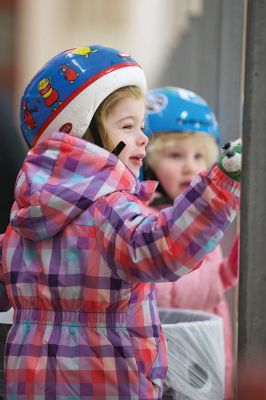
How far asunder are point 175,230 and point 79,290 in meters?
0.40

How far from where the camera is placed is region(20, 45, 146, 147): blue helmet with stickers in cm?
305

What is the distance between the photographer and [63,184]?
2867mm

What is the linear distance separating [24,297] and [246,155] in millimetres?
817

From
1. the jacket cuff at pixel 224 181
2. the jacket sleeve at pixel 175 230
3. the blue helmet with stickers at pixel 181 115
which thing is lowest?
the blue helmet with stickers at pixel 181 115

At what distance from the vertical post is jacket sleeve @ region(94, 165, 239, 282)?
0.33ft

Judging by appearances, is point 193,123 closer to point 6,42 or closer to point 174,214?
point 174,214

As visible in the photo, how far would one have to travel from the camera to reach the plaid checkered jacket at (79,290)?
2844 mm

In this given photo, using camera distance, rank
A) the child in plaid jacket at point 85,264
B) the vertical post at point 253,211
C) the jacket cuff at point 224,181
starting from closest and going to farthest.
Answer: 1. the vertical post at point 253,211
2. the jacket cuff at point 224,181
3. the child in plaid jacket at point 85,264

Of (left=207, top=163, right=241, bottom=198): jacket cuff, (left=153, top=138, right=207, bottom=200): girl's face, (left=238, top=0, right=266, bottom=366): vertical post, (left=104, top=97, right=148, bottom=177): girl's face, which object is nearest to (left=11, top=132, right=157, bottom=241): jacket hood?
(left=104, top=97, right=148, bottom=177): girl's face

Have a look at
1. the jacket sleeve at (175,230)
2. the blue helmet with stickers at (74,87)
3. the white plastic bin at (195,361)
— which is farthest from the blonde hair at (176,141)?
the jacket sleeve at (175,230)

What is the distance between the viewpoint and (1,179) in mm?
4879

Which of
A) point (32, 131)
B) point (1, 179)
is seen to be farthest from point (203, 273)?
point (32, 131)

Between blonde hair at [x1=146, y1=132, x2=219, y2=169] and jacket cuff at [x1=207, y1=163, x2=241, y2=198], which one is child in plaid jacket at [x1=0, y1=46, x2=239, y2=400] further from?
blonde hair at [x1=146, y1=132, x2=219, y2=169]

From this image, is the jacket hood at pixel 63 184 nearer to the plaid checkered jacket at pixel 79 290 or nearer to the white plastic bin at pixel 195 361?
the plaid checkered jacket at pixel 79 290
